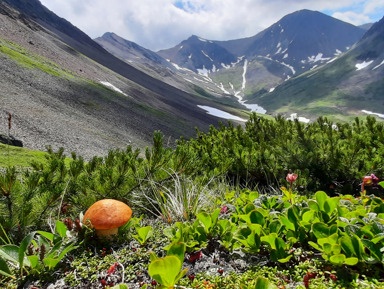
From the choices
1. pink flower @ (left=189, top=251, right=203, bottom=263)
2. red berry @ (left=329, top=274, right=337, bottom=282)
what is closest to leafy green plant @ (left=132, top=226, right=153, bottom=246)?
pink flower @ (left=189, top=251, right=203, bottom=263)

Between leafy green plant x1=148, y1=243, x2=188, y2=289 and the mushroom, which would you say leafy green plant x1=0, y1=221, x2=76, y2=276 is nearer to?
the mushroom

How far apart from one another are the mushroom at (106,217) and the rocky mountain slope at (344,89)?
133m

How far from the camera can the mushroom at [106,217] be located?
9.66 ft

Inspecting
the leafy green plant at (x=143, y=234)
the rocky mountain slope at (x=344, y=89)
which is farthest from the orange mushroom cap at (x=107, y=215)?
the rocky mountain slope at (x=344, y=89)

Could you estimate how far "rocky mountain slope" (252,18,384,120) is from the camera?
126675 mm

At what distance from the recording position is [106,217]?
2951 mm

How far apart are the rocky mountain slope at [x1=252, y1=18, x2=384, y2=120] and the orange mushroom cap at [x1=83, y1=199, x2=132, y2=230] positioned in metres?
133

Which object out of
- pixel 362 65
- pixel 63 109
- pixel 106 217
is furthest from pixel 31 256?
pixel 362 65

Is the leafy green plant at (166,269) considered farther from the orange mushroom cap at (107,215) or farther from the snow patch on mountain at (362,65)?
the snow patch on mountain at (362,65)

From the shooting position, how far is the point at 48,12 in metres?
112

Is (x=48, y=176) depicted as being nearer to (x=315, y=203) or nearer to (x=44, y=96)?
(x=315, y=203)

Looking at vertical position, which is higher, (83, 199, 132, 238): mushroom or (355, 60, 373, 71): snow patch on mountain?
(355, 60, 373, 71): snow patch on mountain

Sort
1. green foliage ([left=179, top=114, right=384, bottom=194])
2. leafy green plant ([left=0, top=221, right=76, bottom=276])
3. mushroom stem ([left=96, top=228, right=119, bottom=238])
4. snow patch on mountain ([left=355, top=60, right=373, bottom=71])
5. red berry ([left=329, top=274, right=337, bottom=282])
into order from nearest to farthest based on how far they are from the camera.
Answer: red berry ([left=329, top=274, right=337, bottom=282])
leafy green plant ([left=0, top=221, right=76, bottom=276])
mushroom stem ([left=96, top=228, right=119, bottom=238])
green foliage ([left=179, top=114, right=384, bottom=194])
snow patch on mountain ([left=355, top=60, right=373, bottom=71])

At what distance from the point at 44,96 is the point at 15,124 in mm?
11512
